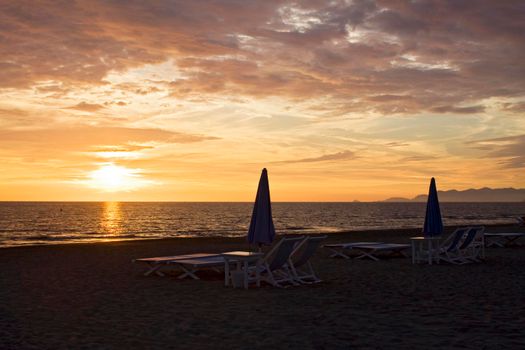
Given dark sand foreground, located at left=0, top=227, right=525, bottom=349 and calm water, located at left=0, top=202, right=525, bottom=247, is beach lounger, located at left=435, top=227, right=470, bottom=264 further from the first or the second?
calm water, located at left=0, top=202, right=525, bottom=247

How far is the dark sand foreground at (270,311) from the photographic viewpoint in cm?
650

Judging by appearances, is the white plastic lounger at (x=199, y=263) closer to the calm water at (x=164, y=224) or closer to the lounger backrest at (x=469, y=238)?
the lounger backrest at (x=469, y=238)

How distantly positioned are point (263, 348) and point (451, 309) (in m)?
3.69

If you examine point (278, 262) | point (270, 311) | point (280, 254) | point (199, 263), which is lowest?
point (270, 311)

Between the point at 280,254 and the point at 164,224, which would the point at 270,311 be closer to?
the point at 280,254

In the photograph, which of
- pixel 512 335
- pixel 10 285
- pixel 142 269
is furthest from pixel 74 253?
pixel 512 335

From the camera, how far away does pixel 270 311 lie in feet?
27.7

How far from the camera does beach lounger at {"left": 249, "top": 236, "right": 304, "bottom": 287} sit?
10.8 metres

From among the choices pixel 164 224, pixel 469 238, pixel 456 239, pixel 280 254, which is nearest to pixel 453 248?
pixel 456 239

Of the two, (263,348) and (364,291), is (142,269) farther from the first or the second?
(263,348)

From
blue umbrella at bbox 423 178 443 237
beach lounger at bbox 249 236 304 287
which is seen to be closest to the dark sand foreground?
beach lounger at bbox 249 236 304 287

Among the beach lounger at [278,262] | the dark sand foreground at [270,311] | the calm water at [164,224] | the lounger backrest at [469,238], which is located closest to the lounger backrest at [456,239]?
the lounger backrest at [469,238]

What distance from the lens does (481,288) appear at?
10633 mm

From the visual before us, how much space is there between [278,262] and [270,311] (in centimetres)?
267
